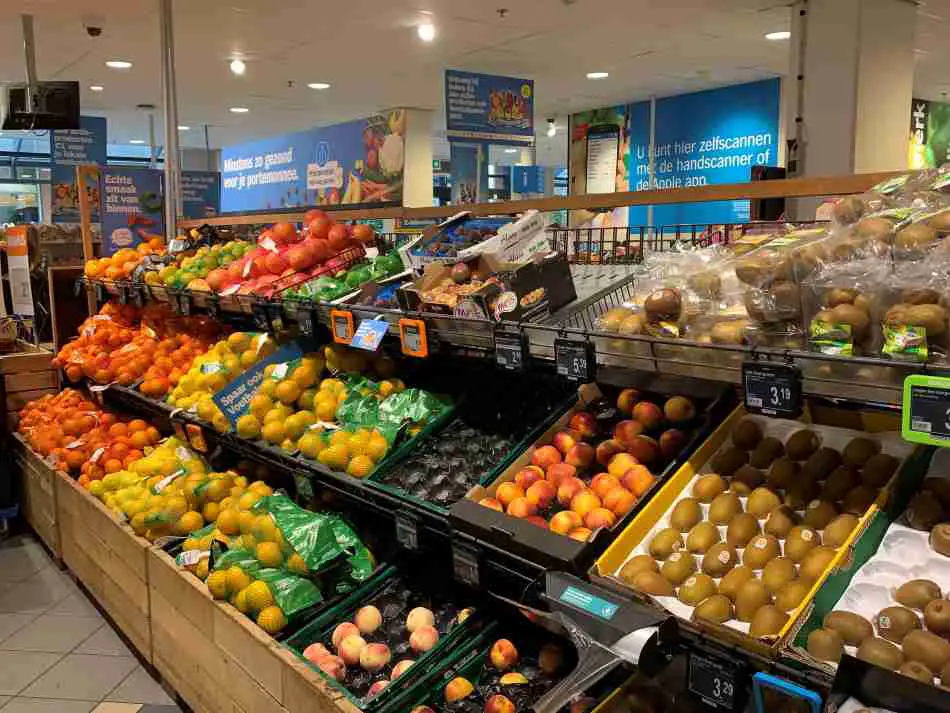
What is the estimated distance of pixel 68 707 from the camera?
119 inches

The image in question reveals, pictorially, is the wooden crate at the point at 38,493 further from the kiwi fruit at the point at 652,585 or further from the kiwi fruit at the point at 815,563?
the kiwi fruit at the point at 815,563

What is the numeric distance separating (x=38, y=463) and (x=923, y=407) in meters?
4.29

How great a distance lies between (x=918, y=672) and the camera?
121cm

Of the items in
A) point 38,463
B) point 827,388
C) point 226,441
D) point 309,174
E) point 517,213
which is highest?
point 309,174

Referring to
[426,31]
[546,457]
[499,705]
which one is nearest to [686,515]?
[546,457]

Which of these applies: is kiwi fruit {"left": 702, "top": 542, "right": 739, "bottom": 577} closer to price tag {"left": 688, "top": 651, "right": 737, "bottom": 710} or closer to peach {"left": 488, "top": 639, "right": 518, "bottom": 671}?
price tag {"left": 688, "top": 651, "right": 737, "bottom": 710}

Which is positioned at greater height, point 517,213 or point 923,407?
point 517,213

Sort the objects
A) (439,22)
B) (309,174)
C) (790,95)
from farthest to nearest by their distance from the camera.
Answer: (309,174)
(439,22)
(790,95)

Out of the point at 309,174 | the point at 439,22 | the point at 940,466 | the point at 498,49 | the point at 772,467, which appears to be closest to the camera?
the point at 940,466

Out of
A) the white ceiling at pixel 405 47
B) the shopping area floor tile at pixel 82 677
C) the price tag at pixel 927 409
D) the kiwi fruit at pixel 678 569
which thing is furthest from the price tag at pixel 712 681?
the white ceiling at pixel 405 47

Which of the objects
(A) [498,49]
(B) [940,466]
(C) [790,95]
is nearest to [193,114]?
(A) [498,49]

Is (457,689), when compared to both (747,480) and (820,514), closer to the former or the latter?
(747,480)

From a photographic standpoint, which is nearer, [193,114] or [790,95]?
[790,95]

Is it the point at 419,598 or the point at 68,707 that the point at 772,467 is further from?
the point at 68,707
